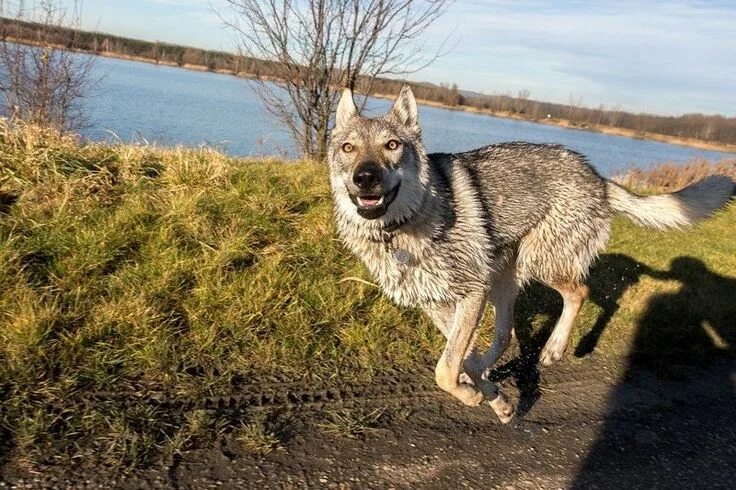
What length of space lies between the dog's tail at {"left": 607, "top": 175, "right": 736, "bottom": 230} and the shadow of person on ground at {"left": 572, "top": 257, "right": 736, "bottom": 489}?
1305 mm

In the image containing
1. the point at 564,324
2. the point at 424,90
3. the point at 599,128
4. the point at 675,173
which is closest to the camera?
the point at 564,324

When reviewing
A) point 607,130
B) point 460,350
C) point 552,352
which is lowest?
point 552,352

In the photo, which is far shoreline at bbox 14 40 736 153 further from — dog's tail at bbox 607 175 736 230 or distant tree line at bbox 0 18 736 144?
dog's tail at bbox 607 175 736 230

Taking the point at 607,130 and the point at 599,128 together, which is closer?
the point at 607,130

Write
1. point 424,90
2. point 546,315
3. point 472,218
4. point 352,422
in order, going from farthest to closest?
point 424,90, point 546,315, point 472,218, point 352,422

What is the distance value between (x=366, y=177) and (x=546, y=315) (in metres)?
3.26

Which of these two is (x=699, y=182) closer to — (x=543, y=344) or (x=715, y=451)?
(x=543, y=344)

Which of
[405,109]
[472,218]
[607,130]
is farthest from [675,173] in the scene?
[607,130]

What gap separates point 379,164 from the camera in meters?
3.49

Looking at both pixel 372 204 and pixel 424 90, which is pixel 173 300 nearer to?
pixel 372 204

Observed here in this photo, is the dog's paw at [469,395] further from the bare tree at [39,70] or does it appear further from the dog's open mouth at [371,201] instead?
the bare tree at [39,70]

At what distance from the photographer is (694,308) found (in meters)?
6.08

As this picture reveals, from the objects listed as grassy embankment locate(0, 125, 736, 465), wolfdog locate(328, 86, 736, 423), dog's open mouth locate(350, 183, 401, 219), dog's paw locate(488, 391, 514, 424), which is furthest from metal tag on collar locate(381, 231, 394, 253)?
dog's paw locate(488, 391, 514, 424)

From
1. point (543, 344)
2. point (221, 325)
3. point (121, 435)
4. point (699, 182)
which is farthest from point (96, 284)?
point (699, 182)
